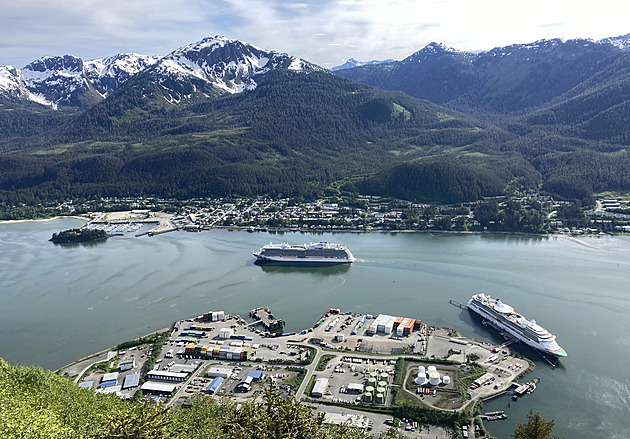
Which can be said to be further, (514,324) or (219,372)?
(514,324)

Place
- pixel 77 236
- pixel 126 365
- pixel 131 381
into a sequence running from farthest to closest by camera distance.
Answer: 1. pixel 77 236
2. pixel 126 365
3. pixel 131 381

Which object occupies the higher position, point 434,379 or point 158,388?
point 434,379

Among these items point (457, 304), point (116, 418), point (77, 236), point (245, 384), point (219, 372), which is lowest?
point (245, 384)

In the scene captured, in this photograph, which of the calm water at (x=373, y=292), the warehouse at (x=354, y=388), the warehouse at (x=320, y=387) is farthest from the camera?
the calm water at (x=373, y=292)

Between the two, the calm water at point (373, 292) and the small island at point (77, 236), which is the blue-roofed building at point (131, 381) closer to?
the calm water at point (373, 292)

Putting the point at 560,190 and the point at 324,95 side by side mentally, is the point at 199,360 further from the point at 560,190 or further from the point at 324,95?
the point at 324,95

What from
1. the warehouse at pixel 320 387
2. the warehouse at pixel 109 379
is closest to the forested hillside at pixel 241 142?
the warehouse at pixel 109 379

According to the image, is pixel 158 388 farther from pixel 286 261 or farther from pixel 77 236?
pixel 77 236

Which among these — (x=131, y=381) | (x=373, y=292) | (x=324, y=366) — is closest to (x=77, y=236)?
(x=131, y=381)

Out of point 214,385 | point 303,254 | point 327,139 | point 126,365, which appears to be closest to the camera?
point 214,385
